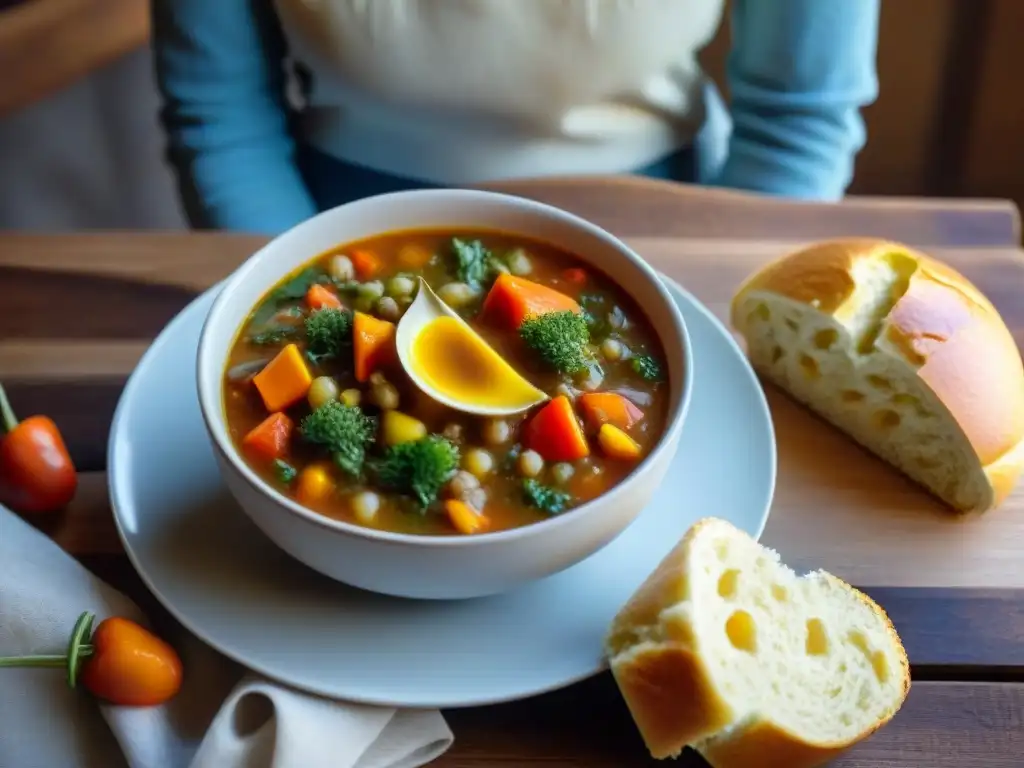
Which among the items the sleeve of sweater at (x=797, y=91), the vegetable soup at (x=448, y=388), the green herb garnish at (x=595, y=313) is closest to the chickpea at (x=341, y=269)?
the vegetable soup at (x=448, y=388)

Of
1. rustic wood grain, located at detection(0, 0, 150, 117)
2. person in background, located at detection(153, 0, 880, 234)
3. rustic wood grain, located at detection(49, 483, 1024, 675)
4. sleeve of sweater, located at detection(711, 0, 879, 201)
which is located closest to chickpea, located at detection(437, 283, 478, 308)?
rustic wood grain, located at detection(49, 483, 1024, 675)

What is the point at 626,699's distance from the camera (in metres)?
1.25

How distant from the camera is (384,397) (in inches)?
53.8

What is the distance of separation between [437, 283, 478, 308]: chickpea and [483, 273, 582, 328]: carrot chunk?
3cm

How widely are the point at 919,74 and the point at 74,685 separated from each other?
10.4ft

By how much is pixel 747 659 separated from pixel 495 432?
1.43 feet

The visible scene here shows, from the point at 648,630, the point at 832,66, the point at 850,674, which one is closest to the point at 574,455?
the point at 648,630

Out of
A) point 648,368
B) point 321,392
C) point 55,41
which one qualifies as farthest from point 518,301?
point 55,41

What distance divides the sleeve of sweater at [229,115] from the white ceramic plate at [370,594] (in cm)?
81

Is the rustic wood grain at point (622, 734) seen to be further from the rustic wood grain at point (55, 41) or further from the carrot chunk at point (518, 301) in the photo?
the rustic wood grain at point (55, 41)

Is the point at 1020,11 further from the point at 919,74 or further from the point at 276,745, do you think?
the point at 276,745

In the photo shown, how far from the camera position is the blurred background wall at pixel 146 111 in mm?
3156

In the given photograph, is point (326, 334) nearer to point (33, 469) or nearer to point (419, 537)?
point (419, 537)

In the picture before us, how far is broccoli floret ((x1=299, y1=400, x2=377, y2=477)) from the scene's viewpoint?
1.30 m
